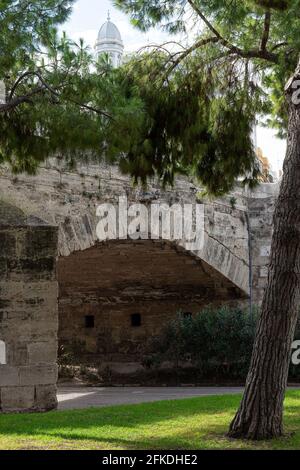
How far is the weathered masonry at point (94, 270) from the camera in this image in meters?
8.00

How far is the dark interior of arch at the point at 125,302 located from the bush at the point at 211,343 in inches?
74.1

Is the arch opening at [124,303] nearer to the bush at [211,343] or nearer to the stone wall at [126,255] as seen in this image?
the stone wall at [126,255]

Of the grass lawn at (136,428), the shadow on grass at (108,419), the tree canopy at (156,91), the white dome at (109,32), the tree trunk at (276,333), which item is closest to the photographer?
the grass lawn at (136,428)

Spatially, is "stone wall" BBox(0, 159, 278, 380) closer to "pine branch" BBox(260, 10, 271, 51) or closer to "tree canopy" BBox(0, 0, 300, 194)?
"tree canopy" BBox(0, 0, 300, 194)

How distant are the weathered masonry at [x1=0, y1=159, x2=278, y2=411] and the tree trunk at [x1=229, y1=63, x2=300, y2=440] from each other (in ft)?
9.91

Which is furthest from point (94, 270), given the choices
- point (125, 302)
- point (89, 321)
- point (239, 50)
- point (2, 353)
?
point (239, 50)

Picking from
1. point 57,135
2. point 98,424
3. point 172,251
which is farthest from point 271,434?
point 172,251

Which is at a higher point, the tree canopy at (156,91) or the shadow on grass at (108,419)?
the tree canopy at (156,91)

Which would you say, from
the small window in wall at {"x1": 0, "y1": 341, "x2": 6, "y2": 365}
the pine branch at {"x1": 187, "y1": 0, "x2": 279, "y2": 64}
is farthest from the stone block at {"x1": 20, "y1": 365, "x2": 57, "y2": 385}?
the pine branch at {"x1": 187, "y1": 0, "x2": 279, "y2": 64}

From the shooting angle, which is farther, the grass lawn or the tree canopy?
the tree canopy

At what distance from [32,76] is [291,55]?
7.69ft

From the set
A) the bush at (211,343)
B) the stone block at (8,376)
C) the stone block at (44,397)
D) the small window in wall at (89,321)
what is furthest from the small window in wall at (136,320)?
the stone block at (8,376)

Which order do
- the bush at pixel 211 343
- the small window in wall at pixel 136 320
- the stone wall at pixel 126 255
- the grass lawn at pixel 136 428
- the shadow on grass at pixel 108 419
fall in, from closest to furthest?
the grass lawn at pixel 136 428 → the shadow on grass at pixel 108 419 → the stone wall at pixel 126 255 → the bush at pixel 211 343 → the small window in wall at pixel 136 320

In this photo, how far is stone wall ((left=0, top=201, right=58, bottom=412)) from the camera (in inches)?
312
